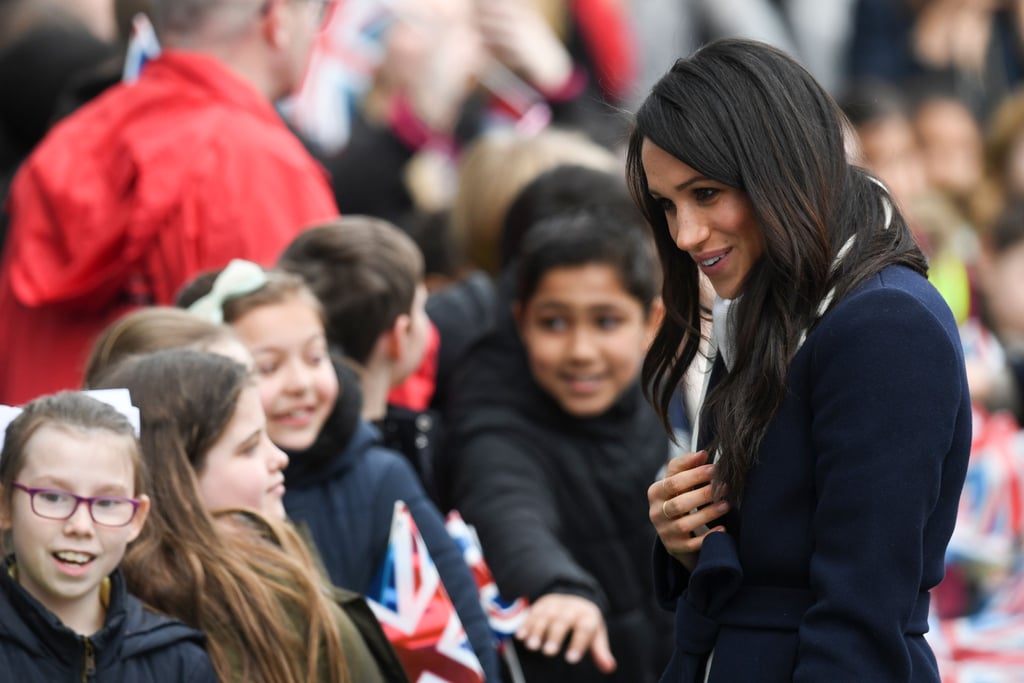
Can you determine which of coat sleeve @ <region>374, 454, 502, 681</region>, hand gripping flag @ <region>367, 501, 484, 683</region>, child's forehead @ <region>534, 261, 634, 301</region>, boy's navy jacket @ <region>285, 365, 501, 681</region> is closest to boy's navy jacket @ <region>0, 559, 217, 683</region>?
hand gripping flag @ <region>367, 501, 484, 683</region>

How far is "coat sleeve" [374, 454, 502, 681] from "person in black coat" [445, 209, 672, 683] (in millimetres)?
392

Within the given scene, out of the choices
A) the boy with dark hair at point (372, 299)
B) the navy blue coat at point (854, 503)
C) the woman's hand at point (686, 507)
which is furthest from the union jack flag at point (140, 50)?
the navy blue coat at point (854, 503)

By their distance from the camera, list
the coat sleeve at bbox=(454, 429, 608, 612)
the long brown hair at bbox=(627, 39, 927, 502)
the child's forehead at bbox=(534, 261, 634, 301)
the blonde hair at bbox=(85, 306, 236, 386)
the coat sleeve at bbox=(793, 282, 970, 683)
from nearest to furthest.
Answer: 1. the coat sleeve at bbox=(793, 282, 970, 683)
2. the long brown hair at bbox=(627, 39, 927, 502)
3. the blonde hair at bbox=(85, 306, 236, 386)
4. the coat sleeve at bbox=(454, 429, 608, 612)
5. the child's forehead at bbox=(534, 261, 634, 301)

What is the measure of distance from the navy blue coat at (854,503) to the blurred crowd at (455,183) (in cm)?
8

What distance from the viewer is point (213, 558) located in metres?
3.29

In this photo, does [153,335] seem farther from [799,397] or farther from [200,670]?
[799,397]

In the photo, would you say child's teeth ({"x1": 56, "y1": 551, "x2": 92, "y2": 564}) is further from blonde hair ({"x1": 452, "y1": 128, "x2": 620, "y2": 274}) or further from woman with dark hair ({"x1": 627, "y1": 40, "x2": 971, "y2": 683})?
blonde hair ({"x1": 452, "y1": 128, "x2": 620, "y2": 274})

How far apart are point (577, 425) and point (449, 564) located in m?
0.84

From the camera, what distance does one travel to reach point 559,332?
480 cm

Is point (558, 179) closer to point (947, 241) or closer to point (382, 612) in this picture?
point (382, 612)

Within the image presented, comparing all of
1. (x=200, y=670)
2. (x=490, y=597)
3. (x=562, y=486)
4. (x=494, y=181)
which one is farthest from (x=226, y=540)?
(x=494, y=181)

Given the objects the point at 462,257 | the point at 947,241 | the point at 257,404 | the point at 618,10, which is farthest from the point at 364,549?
the point at 618,10

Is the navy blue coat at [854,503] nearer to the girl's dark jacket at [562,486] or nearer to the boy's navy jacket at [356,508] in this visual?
the boy's navy jacket at [356,508]

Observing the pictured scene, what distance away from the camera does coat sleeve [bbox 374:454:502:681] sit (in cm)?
401
